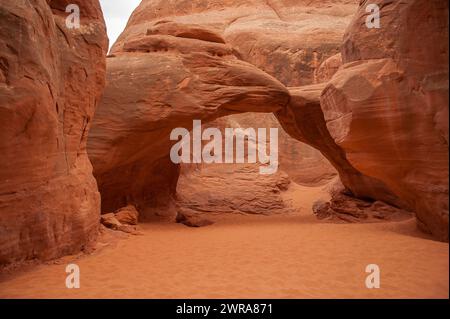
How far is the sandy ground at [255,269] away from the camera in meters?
3.65

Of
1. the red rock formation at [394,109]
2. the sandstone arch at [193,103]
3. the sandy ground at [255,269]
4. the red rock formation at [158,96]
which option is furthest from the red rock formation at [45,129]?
the red rock formation at [394,109]

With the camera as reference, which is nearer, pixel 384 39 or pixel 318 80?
pixel 384 39

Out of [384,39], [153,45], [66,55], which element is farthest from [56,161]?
[384,39]

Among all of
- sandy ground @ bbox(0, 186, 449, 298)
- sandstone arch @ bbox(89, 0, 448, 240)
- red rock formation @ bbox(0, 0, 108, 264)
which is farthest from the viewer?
Answer: sandstone arch @ bbox(89, 0, 448, 240)

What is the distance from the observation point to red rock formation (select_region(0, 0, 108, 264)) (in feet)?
18.4

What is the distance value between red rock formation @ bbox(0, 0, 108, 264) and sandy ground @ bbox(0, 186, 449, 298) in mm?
600

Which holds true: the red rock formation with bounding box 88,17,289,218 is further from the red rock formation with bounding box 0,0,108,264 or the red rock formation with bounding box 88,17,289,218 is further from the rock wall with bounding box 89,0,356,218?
the red rock formation with bounding box 0,0,108,264

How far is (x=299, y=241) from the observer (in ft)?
23.2

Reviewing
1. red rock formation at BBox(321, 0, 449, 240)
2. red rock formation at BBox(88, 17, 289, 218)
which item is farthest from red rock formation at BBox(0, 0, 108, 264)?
red rock formation at BBox(321, 0, 449, 240)

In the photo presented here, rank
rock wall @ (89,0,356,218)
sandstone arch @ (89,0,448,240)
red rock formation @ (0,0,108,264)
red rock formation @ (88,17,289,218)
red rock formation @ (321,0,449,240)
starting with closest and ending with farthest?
red rock formation @ (0,0,108,264) < red rock formation @ (321,0,449,240) < sandstone arch @ (89,0,448,240) < red rock formation @ (88,17,289,218) < rock wall @ (89,0,356,218)

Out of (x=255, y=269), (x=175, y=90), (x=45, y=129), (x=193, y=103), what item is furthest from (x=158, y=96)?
(x=255, y=269)

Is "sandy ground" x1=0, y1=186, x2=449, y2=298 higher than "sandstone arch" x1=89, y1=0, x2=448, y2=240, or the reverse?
"sandstone arch" x1=89, y1=0, x2=448, y2=240
